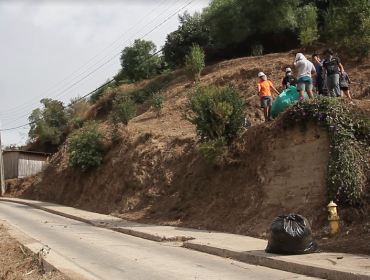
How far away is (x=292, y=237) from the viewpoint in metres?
7.88

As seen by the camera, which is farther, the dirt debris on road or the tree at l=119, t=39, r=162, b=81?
the tree at l=119, t=39, r=162, b=81

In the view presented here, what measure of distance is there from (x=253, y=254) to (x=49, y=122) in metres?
33.6

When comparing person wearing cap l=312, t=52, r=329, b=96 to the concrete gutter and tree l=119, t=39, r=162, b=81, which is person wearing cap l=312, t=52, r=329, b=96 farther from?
tree l=119, t=39, r=162, b=81

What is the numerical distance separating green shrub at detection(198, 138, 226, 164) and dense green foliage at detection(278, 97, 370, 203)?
8.83ft

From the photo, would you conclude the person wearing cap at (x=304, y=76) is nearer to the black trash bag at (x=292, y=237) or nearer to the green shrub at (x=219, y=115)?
the green shrub at (x=219, y=115)

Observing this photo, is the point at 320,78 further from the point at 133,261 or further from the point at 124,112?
the point at 124,112

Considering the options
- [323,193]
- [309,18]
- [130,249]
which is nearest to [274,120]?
[323,193]

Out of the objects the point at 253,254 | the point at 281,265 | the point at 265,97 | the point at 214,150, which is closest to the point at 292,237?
the point at 281,265

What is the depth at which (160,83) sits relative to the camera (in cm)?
3145

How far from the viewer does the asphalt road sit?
7109mm

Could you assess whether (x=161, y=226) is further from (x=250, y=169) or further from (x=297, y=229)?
(x=297, y=229)

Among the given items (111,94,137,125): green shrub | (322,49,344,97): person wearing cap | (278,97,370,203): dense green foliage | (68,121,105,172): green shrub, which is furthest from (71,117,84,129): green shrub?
(278,97,370,203): dense green foliage

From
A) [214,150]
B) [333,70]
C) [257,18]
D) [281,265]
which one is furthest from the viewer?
[257,18]

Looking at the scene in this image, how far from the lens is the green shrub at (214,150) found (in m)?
13.4
